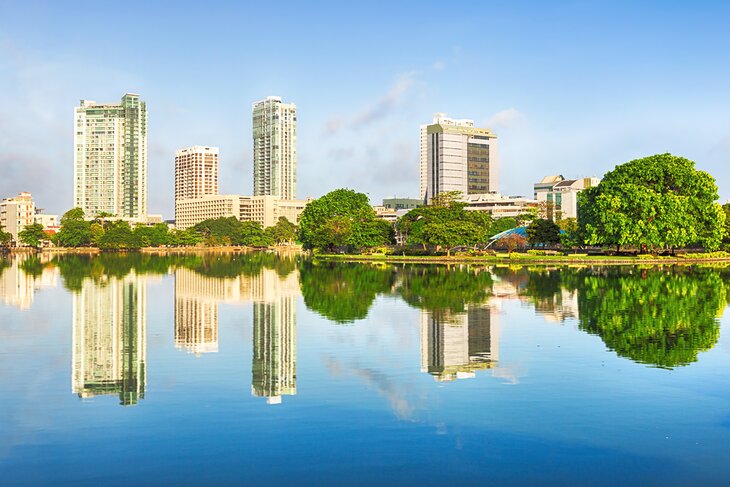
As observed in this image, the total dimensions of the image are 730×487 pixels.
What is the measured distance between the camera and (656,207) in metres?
84.4

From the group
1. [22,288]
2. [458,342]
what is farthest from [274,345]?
[22,288]

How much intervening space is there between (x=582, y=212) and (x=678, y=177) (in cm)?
1292

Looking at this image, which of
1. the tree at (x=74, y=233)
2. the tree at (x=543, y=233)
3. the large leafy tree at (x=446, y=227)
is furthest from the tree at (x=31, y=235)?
the tree at (x=543, y=233)

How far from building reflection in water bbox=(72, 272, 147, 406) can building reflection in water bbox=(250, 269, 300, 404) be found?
3.22 metres

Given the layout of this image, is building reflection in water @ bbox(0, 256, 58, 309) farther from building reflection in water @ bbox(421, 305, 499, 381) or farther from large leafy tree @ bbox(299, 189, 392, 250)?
large leafy tree @ bbox(299, 189, 392, 250)

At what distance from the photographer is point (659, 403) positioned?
16.4 m

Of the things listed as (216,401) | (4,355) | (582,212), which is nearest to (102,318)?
(4,355)

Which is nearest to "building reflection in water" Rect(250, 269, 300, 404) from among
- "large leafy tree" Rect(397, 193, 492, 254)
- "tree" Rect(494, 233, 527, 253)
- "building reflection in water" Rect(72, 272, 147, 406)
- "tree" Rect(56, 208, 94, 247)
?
"building reflection in water" Rect(72, 272, 147, 406)

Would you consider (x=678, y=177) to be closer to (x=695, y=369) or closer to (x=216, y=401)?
(x=695, y=369)

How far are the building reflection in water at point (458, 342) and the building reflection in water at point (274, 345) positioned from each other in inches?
164

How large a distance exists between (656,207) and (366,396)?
76313 mm

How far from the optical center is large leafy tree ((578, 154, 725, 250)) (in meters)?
84.1

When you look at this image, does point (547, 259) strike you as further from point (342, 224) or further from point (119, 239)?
point (119, 239)

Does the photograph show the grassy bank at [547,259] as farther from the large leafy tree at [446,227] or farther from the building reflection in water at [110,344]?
the building reflection in water at [110,344]
